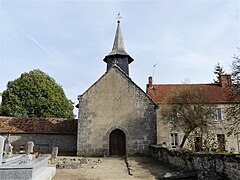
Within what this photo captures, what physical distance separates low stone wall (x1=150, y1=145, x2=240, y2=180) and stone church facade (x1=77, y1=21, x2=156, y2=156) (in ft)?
16.9

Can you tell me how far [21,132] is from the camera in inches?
806

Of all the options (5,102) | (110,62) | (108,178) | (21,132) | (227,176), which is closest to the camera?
(227,176)

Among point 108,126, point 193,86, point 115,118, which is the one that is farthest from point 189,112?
point 193,86

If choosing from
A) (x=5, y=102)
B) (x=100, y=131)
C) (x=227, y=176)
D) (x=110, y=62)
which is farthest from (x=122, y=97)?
(x=5, y=102)

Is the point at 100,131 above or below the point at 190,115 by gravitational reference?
below

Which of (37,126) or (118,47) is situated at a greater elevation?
(118,47)

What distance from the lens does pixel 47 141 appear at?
67.7 ft

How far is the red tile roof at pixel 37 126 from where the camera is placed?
67.9ft

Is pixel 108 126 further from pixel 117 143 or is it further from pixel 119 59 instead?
pixel 119 59

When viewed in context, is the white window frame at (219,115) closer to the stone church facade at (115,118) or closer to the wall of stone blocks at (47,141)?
the stone church facade at (115,118)

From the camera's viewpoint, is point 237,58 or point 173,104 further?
point 173,104

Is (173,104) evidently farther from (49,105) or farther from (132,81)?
(49,105)

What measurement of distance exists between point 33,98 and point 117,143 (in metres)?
19.7

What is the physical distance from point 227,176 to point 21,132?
18808 millimetres
